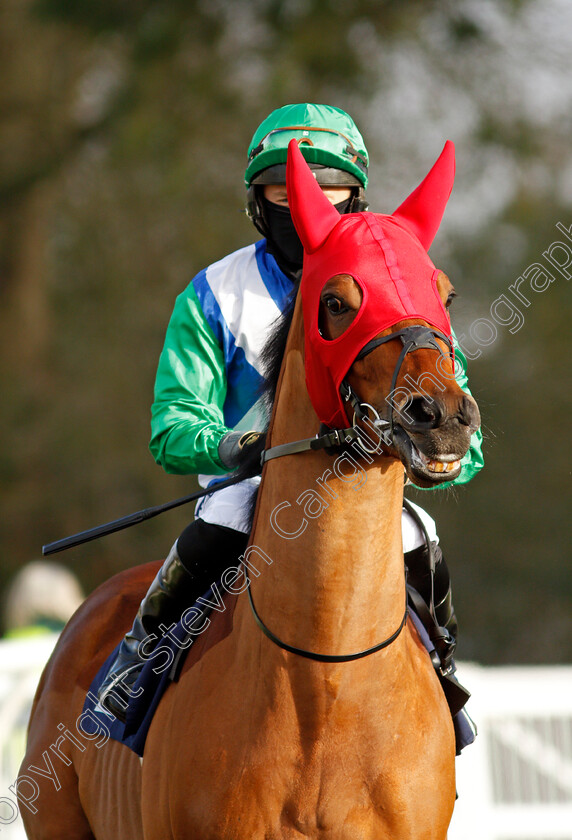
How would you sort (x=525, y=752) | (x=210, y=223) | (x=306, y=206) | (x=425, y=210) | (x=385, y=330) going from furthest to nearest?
1. (x=210, y=223)
2. (x=525, y=752)
3. (x=425, y=210)
4. (x=306, y=206)
5. (x=385, y=330)

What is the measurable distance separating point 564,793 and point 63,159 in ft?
31.5

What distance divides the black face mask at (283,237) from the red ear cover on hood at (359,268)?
0.63 metres

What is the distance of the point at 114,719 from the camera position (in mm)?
3248

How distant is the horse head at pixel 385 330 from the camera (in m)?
2.12

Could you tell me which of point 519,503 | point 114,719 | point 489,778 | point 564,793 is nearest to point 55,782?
point 114,719

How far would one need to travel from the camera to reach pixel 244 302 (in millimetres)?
3281

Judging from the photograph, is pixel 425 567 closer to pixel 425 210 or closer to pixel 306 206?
pixel 425 210

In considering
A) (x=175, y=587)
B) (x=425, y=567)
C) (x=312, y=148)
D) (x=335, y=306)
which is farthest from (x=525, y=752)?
(x=335, y=306)

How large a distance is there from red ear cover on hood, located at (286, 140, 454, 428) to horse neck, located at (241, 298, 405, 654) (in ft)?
0.43

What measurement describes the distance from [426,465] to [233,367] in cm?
131

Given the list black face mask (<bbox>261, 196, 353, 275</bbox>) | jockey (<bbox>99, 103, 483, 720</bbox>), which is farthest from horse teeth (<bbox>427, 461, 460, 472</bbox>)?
black face mask (<bbox>261, 196, 353, 275</bbox>)

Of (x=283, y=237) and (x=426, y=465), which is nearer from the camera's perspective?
(x=426, y=465)

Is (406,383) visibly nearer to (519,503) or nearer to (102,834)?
(102,834)

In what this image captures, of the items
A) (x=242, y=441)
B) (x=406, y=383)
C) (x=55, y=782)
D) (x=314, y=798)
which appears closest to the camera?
(x=406, y=383)
